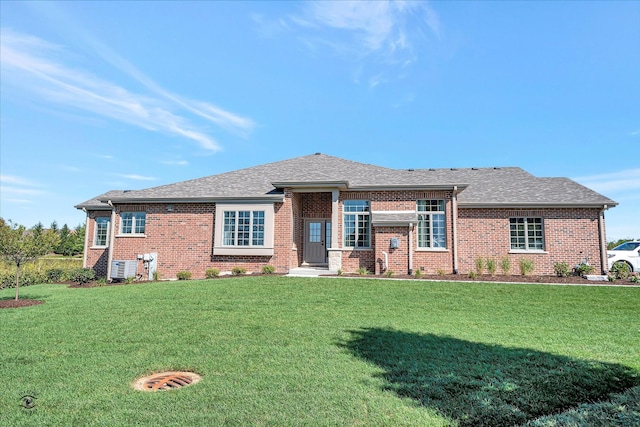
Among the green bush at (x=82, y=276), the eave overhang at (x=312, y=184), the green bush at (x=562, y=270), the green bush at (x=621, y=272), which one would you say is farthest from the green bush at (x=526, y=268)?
the green bush at (x=82, y=276)

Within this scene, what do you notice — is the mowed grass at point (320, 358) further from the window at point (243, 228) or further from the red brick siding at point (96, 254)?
the red brick siding at point (96, 254)

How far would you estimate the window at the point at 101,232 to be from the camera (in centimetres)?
1834

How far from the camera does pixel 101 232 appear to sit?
1847 centimetres

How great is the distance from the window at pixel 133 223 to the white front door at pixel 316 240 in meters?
7.92

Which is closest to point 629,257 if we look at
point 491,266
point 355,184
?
point 491,266

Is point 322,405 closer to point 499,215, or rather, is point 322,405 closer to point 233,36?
point 233,36

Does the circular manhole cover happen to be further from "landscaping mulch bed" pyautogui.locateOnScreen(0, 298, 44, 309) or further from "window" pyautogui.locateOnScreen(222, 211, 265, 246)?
"window" pyautogui.locateOnScreen(222, 211, 265, 246)

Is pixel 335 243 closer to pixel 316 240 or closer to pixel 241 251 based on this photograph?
pixel 316 240

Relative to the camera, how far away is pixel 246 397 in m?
3.46

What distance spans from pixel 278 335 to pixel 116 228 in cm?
1404

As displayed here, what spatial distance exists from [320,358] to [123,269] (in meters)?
13.5

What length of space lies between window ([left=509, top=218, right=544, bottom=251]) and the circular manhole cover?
15.1 metres

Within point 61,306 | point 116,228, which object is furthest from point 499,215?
point 116,228
